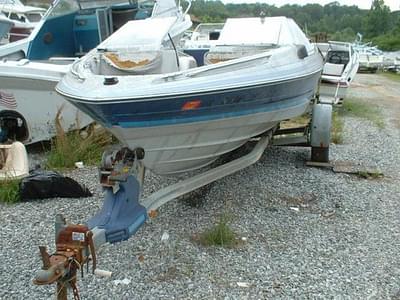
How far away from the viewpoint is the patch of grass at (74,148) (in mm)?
5340

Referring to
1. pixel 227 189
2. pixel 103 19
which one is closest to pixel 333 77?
pixel 103 19

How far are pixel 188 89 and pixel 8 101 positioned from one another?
3216mm

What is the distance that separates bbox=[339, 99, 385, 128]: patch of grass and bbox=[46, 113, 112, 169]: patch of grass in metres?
4.84

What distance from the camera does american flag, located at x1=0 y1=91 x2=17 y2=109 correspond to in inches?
221

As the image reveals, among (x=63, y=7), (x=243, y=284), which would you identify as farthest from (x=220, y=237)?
(x=63, y=7)

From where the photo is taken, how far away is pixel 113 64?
3.86 m

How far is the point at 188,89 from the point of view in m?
3.24

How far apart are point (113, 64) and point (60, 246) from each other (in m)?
1.76

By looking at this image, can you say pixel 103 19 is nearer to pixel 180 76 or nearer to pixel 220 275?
pixel 180 76

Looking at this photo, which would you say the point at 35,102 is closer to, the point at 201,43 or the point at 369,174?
the point at 201,43

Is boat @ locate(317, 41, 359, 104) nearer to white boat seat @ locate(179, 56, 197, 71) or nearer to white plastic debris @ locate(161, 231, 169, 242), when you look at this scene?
white boat seat @ locate(179, 56, 197, 71)

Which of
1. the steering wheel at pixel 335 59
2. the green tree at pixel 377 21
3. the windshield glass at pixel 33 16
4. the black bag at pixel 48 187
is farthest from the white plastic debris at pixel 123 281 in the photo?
the green tree at pixel 377 21

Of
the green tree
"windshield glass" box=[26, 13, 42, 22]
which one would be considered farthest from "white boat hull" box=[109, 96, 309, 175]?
the green tree

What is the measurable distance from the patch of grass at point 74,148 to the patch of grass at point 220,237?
2.23 meters
